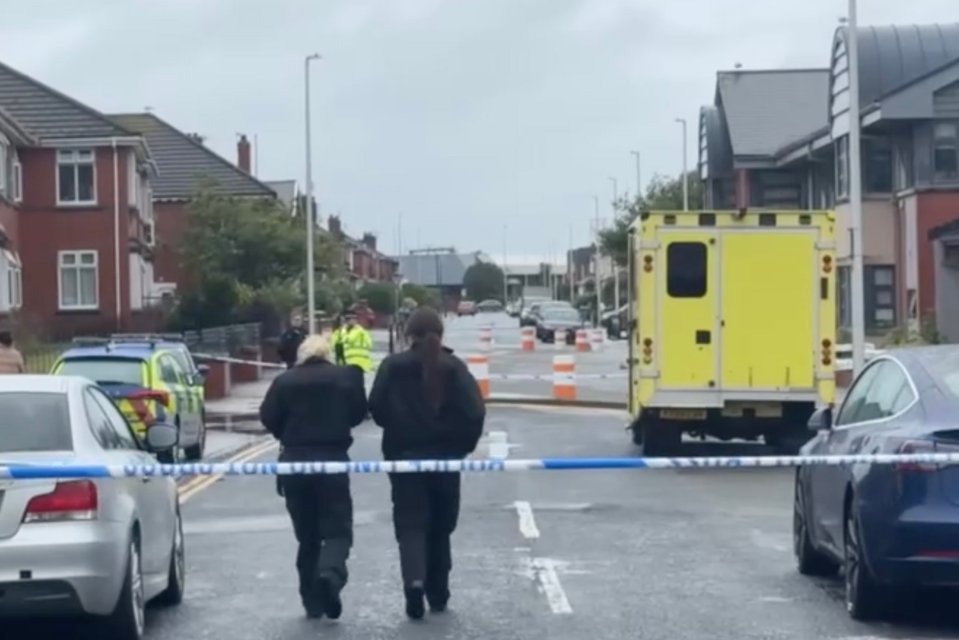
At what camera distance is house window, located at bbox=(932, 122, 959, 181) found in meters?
46.6

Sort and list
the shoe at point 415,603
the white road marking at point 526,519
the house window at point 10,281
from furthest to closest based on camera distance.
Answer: the house window at point 10,281
the white road marking at point 526,519
the shoe at point 415,603

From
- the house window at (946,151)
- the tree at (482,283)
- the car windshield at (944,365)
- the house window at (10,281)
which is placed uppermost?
the house window at (946,151)

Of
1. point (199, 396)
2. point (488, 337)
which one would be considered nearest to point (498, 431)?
point (199, 396)

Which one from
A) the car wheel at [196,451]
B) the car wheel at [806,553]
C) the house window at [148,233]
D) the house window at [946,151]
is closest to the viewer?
the car wheel at [806,553]

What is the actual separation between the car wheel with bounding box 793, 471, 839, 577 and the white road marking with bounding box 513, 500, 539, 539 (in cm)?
268

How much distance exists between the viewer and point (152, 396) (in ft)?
72.4

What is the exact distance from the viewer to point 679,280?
22.0 m

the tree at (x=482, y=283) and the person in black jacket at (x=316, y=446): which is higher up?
the tree at (x=482, y=283)

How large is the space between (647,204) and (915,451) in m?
70.4

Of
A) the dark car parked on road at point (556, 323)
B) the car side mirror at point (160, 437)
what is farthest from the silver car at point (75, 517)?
the dark car parked on road at point (556, 323)

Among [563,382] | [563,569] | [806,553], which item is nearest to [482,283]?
[563,382]

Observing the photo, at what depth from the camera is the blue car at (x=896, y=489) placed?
33.7 feet

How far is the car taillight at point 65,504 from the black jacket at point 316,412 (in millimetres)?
1913

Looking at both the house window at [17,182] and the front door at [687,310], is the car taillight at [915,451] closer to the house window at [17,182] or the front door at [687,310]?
the front door at [687,310]
